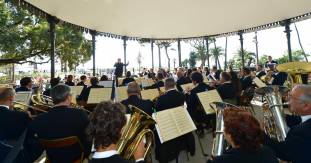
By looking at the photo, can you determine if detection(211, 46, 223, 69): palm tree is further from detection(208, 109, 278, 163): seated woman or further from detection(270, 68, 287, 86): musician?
detection(208, 109, 278, 163): seated woman

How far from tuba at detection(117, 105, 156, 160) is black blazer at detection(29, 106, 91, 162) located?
754mm

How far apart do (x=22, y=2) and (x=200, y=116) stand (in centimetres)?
627

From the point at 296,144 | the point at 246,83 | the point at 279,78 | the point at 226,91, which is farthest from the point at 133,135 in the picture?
the point at 246,83

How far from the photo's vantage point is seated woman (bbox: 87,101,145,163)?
83.6 inches

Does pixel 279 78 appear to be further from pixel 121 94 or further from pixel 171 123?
pixel 171 123

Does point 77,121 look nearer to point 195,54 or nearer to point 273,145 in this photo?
point 273,145

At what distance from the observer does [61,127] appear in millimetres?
3176

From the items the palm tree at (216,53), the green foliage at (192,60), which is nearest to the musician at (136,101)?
the green foliage at (192,60)

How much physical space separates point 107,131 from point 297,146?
5.96 feet

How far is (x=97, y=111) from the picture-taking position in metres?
2.41

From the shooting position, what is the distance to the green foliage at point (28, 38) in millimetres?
19859

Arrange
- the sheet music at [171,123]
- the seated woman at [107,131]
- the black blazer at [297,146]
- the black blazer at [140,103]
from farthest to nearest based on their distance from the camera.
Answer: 1. the black blazer at [140,103]
2. the sheet music at [171,123]
3. the black blazer at [297,146]
4. the seated woman at [107,131]

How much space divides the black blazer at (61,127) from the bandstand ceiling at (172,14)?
646cm

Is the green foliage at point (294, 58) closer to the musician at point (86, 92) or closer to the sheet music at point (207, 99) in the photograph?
the musician at point (86, 92)
